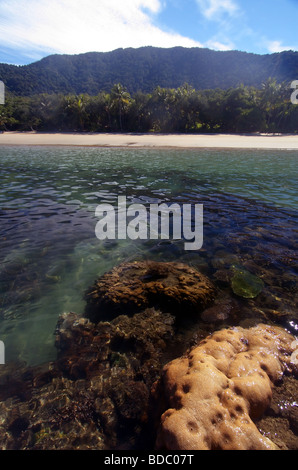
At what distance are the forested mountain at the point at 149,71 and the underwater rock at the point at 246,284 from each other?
155 metres

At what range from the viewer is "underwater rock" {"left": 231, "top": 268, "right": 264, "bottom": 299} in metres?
4.77

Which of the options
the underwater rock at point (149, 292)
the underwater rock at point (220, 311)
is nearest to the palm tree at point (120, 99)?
the underwater rock at point (149, 292)

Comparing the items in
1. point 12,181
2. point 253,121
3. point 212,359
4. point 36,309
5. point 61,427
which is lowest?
point 61,427

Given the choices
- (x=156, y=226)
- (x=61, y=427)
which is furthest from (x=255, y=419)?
(x=156, y=226)

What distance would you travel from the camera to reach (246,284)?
5023mm

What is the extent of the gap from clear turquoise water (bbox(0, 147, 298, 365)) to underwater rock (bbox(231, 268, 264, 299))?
1.22 ft

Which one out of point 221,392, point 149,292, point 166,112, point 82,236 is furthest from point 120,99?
point 221,392

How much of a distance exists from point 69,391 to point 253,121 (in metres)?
58.4

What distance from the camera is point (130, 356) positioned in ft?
12.0

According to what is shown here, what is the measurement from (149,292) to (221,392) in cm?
252

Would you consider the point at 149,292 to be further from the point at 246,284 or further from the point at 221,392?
the point at 221,392

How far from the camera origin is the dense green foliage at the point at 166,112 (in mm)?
50091

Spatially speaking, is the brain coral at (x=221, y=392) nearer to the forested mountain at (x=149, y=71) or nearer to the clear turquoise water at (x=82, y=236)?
the clear turquoise water at (x=82, y=236)
